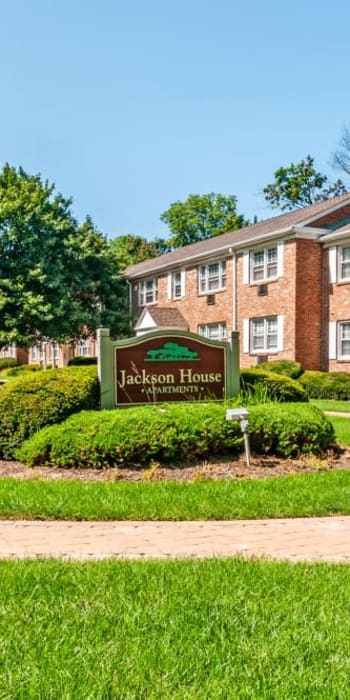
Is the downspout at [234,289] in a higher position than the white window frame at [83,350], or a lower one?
higher

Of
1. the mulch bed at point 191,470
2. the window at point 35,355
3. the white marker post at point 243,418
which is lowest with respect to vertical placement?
the window at point 35,355

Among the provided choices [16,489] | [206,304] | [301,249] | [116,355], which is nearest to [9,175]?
[206,304]

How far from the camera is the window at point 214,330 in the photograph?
28523mm

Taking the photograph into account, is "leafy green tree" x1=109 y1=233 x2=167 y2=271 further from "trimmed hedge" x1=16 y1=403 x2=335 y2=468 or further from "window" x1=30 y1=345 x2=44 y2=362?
"trimmed hedge" x1=16 y1=403 x2=335 y2=468

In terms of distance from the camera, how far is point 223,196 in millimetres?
55000

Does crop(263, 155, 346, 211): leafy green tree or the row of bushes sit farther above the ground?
crop(263, 155, 346, 211): leafy green tree

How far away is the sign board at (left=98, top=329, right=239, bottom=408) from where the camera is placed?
9031mm

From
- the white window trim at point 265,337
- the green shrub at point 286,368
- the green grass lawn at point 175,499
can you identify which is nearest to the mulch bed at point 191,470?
Answer: the green grass lawn at point 175,499

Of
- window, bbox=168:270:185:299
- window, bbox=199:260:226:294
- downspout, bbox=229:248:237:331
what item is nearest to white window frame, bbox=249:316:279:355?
downspout, bbox=229:248:237:331

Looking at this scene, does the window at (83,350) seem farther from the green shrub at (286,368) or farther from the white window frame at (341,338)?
the white window frame at (341,338)

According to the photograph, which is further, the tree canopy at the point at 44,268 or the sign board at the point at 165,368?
the tree canopy at the point at 44,268

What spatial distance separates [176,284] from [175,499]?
25888mm

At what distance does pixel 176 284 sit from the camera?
31.6 m

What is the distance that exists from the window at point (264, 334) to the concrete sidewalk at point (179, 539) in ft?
63.8
